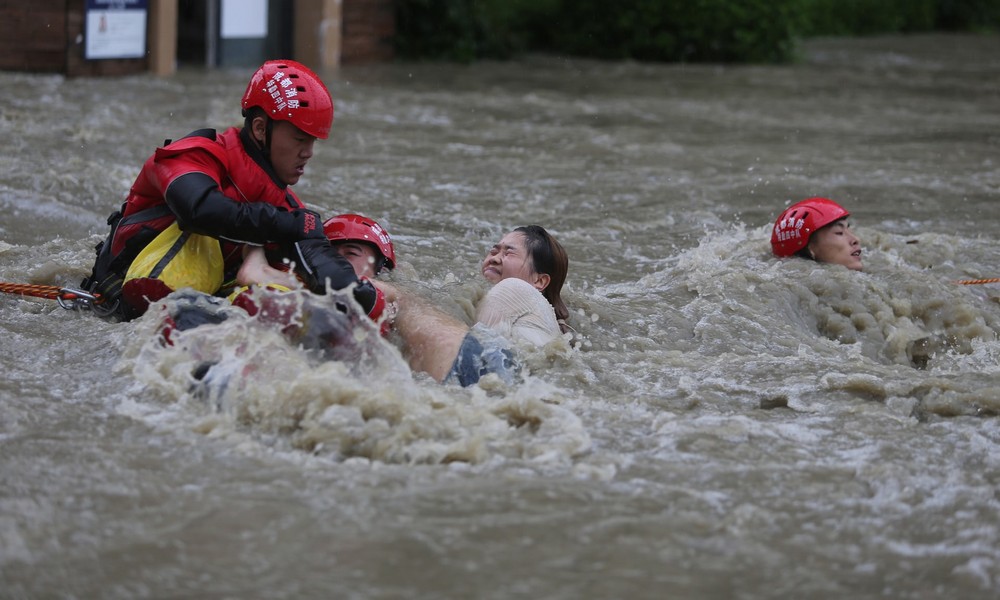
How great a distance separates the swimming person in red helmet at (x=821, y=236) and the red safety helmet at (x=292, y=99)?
3213mm

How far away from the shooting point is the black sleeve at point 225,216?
4.88m

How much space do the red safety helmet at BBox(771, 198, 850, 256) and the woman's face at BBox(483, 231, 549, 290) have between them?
2119 mm

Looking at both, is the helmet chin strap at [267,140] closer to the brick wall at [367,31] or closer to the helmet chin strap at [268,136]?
the helmet chin strap at [268,136]

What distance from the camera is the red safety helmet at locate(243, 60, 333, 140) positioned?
16.9ft

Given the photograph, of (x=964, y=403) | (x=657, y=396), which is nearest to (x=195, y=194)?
(x=657, y=396)

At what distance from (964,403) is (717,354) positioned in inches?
46.0

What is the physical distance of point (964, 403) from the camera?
5.05 m

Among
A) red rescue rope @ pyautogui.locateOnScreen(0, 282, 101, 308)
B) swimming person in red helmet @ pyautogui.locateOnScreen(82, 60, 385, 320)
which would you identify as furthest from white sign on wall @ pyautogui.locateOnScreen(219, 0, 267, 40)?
swimming person in red helmet @ pyautogui.locateOnScreen(82, 60, 385, 320)

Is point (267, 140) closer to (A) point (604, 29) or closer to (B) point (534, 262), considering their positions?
(B) point (534, 262)

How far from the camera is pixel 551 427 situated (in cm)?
451

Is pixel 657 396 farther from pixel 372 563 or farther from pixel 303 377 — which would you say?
pixel 372 563

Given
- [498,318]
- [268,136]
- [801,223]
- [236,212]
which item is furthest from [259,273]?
[801,223]

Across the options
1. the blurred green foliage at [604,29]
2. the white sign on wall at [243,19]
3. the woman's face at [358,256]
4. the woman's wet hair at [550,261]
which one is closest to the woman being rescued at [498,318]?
the woman's wet hair at [550,261]

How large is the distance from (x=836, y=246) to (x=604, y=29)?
14252 mm
